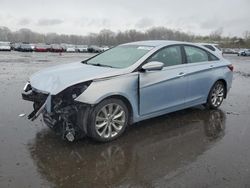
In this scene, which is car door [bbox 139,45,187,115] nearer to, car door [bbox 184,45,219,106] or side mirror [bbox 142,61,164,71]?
side mirror [bbox 142,61,164,71]

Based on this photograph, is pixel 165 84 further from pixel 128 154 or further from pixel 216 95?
pixel 216 95

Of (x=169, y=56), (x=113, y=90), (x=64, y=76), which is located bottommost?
(x=113, y=90)

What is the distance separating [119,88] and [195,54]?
255 cm

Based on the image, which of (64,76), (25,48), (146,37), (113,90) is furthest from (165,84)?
(146,37)

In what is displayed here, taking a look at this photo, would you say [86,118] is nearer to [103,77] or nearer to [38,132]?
[103,77]

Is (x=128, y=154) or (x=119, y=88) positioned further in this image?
(x=119, y=88)

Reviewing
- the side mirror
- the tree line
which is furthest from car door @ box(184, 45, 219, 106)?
the tree line

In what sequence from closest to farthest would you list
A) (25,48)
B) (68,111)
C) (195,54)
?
(68,111) < (195,54) < (25,48)

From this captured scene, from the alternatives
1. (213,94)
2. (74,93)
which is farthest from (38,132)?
(213,94)

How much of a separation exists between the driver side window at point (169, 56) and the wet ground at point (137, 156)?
1.20 meters

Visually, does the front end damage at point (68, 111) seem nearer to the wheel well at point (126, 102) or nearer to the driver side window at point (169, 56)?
the wheel well at point (126, 102)

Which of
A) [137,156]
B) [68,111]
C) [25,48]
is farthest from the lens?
[25,48]

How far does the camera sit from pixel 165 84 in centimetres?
585

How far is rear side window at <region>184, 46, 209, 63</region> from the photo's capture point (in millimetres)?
6659
